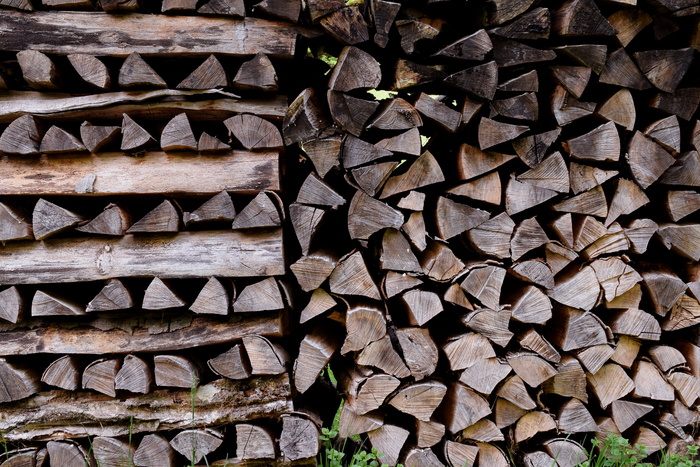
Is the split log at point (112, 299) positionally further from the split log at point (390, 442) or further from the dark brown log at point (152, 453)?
the split log at point (390, 442)

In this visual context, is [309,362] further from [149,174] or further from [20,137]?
[20,137]

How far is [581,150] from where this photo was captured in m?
1.97

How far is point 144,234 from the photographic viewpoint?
6.44 feet

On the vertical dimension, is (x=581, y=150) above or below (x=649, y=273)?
above

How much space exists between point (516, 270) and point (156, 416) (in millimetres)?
1562

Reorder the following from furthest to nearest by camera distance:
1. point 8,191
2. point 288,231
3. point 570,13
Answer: point 288,231 < point 8,191 < point 570,13

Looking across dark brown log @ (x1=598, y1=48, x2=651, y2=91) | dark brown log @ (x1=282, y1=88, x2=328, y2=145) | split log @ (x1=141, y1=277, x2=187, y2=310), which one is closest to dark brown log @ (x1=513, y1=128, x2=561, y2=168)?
dark brown log @ (x1=598, y1=48, x2=651, y2=91)

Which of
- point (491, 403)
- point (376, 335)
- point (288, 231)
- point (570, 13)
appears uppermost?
point (570, 13)

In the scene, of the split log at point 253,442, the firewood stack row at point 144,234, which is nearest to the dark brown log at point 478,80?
the firewood stack row at point 144,234

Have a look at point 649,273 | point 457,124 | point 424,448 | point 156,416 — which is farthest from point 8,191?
point 649,273

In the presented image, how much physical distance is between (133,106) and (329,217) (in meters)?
0.86

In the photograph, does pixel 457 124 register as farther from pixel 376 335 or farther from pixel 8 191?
pixel 8 191

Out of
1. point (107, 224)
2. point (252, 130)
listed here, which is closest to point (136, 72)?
point (252, 130)

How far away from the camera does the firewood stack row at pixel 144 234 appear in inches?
74.8
